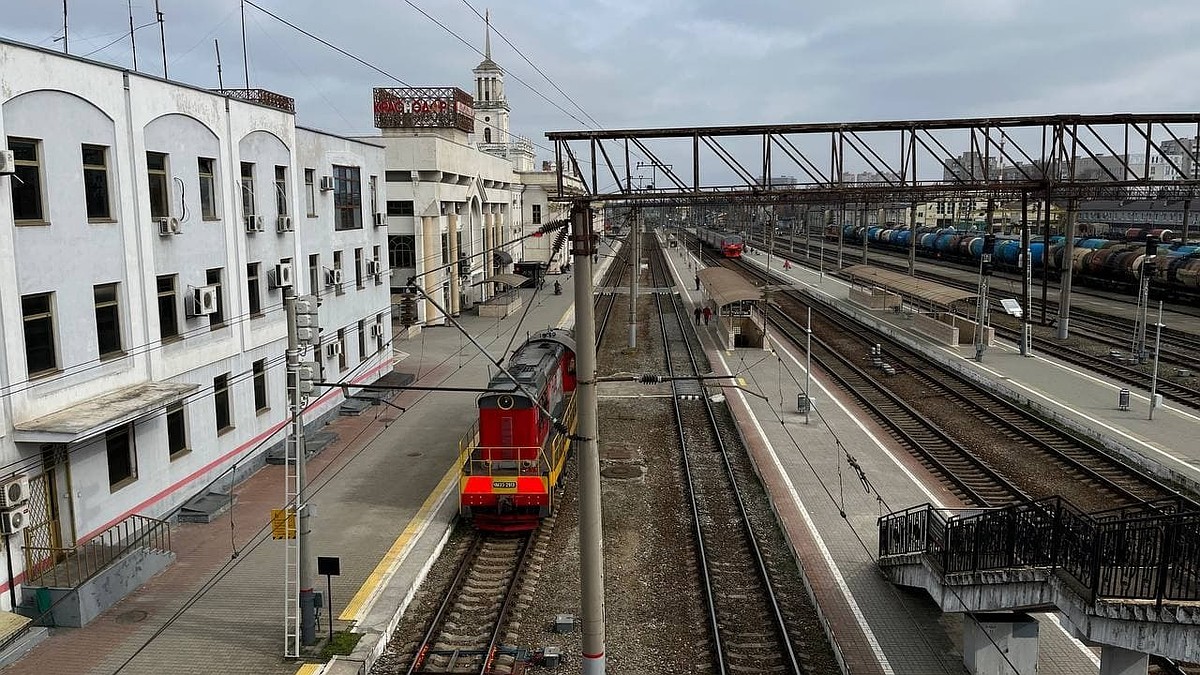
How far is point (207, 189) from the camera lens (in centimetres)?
1872

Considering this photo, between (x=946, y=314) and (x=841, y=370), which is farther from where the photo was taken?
(x=946, y=314)

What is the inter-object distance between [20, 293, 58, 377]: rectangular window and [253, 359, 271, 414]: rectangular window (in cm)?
683

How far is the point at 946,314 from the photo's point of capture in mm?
39062

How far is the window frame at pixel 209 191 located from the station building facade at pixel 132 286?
3cm

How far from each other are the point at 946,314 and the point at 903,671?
30.8 m

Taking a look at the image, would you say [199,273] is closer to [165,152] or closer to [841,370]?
[165,152]

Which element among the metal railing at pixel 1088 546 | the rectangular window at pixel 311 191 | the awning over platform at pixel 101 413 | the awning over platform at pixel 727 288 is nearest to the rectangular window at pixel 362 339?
the rectangular window at pixel 311 191

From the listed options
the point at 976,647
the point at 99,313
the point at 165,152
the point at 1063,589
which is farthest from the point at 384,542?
the point at 1063,589

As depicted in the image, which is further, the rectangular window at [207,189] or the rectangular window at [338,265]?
the rectangular window at [338,265]

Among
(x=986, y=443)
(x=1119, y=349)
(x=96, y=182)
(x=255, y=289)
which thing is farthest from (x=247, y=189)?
(x=1119, y=349)

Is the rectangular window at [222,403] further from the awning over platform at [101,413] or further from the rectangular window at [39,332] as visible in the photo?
the rectangular window at [39,332]

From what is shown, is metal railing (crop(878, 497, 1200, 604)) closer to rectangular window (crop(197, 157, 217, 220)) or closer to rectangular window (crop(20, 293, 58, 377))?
rectangular window (crop(20, 293, 58, 377))

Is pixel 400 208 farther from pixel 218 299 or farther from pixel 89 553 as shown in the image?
pixel 89 553

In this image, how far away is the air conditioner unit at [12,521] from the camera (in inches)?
481
